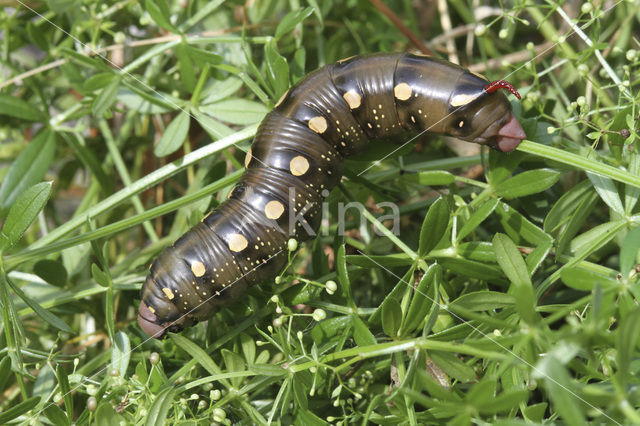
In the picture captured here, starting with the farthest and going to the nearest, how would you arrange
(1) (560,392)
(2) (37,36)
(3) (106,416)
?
1. (2) (37,36)
2. (3) (106,416)
3. (1) (560,392)

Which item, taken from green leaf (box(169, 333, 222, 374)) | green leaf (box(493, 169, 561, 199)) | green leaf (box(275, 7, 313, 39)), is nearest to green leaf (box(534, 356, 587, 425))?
green leaf (box(493, 169, 561, 199))

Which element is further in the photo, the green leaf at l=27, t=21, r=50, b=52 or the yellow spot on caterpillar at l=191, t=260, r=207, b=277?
the green leaf at l=27, t=21, r=50, b=52

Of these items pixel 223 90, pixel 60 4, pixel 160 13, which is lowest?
pixel 223 90

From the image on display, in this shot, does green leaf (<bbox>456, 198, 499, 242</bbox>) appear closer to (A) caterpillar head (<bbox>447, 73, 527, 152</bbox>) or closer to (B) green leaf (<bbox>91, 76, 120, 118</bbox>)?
(A) caterpillar head (<bbox>447, 73, 527, 152</bbox>)

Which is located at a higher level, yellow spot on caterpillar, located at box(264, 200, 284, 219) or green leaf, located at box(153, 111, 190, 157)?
green leaf, located at box(153, 111, 190, 157)

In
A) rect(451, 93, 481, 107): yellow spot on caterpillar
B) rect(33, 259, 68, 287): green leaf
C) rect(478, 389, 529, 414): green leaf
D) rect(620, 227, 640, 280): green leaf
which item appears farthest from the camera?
rect(33, 259, 68, 287): green leaf

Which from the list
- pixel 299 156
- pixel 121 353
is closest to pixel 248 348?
pixel 121 353

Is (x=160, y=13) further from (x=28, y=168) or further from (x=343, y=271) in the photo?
(x=343, y=271)
